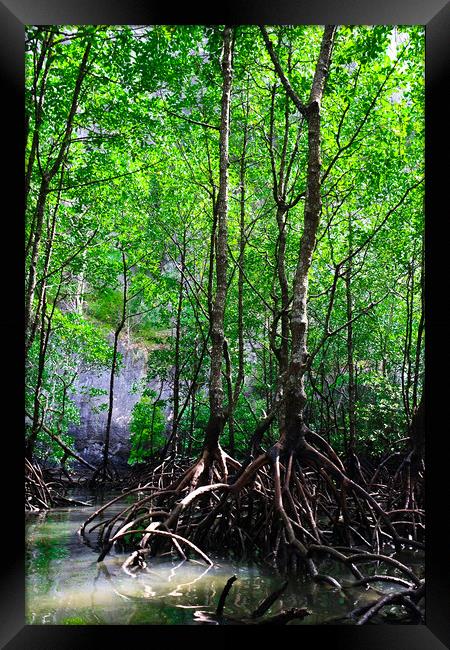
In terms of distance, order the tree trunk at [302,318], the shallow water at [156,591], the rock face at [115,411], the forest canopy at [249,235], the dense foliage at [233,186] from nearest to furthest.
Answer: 1. the shallow water at [156,591]
2. the tree trunk at [302,318]
3. the forest canopy at [249,235]
4. the dense foliage at [233,186]
5. the rock face at [115,411]

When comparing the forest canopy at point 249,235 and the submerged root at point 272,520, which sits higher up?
the forest canopy at point 249,235

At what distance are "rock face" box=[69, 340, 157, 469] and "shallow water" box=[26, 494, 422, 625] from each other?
12266 mm

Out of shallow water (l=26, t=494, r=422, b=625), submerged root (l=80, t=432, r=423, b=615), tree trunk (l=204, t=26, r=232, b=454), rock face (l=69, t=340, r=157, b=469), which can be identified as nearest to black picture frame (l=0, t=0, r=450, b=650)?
shallow water (l=26, t=494, r=422, b=625)

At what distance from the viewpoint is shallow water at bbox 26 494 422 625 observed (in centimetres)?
340

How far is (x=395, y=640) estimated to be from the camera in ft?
9.06

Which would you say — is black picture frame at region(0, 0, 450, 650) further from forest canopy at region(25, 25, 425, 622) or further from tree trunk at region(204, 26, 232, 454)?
tree trunk at region(204, 26, 232, 454)

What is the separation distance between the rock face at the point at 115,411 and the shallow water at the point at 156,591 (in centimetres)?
1227
